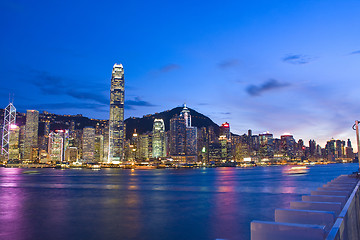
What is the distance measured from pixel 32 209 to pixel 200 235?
21.1 m

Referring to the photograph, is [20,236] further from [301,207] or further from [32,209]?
[301,207]

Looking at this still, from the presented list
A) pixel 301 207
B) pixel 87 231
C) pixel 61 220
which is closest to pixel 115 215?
pixel 61 220

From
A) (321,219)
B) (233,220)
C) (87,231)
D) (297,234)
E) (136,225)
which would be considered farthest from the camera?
(233,220)

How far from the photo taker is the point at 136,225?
942 inches

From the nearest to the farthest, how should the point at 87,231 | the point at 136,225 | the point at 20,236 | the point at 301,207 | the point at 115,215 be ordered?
the point at 301,207 → the point at 20,236 → the point at 87,231 → the point at 136,225 → the point at 115,215

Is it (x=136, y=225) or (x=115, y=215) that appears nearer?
(x=136, y=225)

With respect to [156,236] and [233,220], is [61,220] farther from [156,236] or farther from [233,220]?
[233,220]

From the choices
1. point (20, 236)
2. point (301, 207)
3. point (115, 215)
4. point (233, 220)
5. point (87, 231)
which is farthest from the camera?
point (115, 215)

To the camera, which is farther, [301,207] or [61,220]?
[61,220]

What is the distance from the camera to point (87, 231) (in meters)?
21.6

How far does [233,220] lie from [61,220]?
14545 mm

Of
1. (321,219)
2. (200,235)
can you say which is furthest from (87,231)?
(321,219)

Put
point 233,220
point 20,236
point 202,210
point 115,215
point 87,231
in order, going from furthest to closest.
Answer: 1. point 202,210
2. point 115,215
3. point 233,220
4. point 87,231
5. point 20,236

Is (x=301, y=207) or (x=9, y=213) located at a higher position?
(x=301, y=207)
